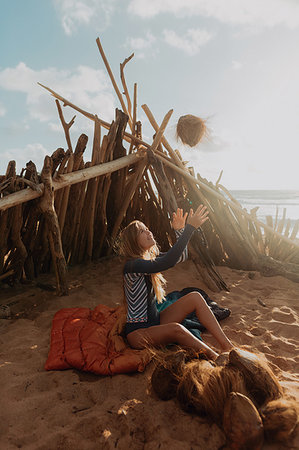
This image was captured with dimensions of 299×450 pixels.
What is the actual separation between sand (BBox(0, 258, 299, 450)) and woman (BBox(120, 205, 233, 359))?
0.21m

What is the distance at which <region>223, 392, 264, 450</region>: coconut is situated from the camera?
1191 millimetres

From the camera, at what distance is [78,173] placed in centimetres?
307

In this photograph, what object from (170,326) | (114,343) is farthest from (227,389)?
(114,343)

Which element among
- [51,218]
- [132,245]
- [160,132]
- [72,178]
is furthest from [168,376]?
[160,132]

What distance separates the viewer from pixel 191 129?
4340 millimetres

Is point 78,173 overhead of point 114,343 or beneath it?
overhead

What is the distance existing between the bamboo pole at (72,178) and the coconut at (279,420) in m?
2.29

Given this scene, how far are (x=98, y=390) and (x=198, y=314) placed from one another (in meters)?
0.77

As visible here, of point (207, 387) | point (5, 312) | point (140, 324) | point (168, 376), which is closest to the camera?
point (207, 387)

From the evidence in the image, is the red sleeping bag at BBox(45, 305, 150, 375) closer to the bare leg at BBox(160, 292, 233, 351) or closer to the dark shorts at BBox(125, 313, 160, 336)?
the dark shorts at BBox(125, 313, 160, 336)

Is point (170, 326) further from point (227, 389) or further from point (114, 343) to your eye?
point (227, 389)

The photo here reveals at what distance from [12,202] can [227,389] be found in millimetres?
2132

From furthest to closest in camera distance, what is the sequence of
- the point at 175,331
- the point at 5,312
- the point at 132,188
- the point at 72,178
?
the point at 132,188
the point at 72,178
the point at 5,312
the point at 175,331

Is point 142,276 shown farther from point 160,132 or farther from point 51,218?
point 160,132
